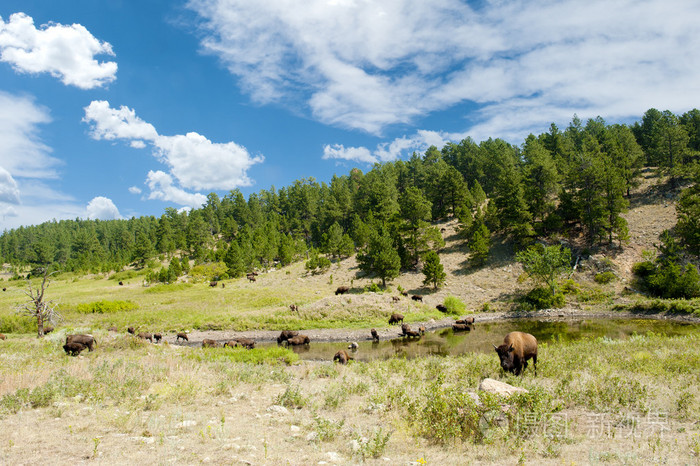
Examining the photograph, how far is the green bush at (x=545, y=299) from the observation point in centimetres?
4016

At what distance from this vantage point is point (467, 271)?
54031mm

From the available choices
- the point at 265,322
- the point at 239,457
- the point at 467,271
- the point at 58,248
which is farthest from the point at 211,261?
the point at 58,248

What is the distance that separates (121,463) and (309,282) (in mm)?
51856

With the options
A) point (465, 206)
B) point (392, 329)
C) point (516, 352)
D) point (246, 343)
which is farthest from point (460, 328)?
point (465, 206)

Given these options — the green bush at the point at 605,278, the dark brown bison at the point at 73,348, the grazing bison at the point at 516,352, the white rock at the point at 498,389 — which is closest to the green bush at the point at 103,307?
the dark brown bison at the point at 73,348

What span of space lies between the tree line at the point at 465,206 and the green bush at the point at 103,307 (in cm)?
2668

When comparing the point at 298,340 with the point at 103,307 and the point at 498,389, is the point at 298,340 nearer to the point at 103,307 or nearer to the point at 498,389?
the point at 498,389

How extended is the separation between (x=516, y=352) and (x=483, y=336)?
17.7 m

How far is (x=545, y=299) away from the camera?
40312 millimetres

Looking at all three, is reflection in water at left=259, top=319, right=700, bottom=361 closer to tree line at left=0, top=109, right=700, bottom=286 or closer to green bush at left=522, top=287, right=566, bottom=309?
green bush at left=522, top=287, right=566, bottom=309

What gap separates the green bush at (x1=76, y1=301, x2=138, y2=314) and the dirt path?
1409cm

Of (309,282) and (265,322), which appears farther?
(309,282)

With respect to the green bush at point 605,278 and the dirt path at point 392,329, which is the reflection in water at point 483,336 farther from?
the green bush at point 605,278

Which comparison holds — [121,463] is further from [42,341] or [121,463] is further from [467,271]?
[467,271]
